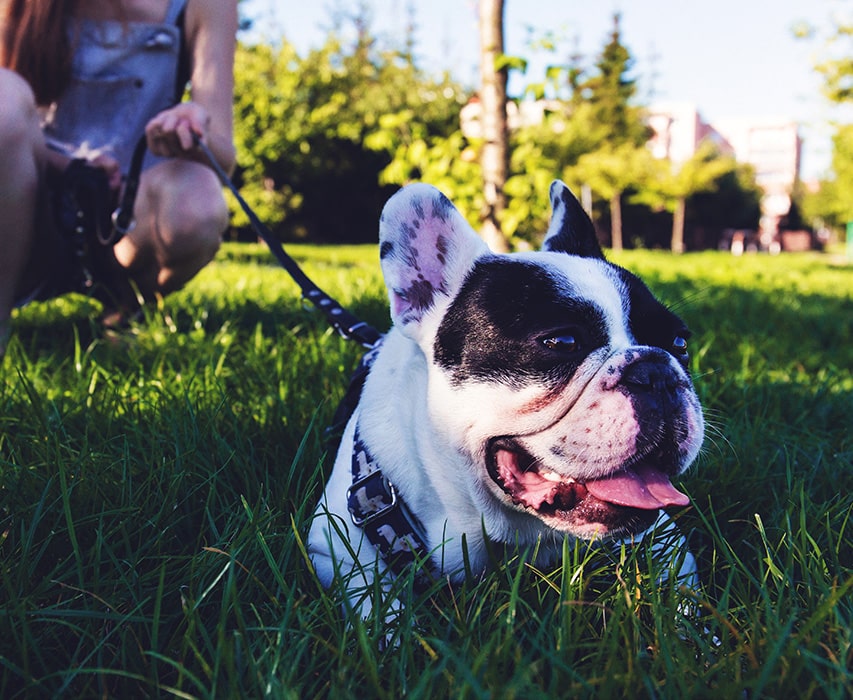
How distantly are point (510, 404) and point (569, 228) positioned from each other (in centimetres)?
76

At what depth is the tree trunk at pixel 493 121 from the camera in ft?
13.9

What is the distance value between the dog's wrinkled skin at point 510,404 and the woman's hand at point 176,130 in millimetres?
1151

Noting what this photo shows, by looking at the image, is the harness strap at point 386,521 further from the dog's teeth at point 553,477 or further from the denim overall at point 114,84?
the denim overall at point 114,84

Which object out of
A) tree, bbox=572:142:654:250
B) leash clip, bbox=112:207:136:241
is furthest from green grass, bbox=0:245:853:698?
tree, bbox=572:142:654:250

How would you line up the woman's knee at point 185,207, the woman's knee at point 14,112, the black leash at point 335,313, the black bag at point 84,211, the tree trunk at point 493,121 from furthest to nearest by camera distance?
1. the tree trunk at point 493,121
2. the woman's knee at point 185,207
3. the black bag at point 84,211
4. the woman's knee at point 14,112
5. the black leash at point 335,313

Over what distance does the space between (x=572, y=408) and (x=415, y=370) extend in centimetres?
38

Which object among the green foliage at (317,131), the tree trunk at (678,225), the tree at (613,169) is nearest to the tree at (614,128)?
the tree at (613,169)

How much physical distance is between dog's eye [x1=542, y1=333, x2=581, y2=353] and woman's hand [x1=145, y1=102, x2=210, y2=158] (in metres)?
1.56

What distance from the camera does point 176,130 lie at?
2414mm

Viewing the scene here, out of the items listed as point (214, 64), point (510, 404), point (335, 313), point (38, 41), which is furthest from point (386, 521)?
point (38, 41)

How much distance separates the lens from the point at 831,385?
270cm

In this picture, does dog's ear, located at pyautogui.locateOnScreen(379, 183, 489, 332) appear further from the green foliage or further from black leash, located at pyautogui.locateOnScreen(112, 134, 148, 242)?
the green foliage

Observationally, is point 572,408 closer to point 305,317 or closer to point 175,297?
point 305,317

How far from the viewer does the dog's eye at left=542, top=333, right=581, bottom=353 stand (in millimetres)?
1436
